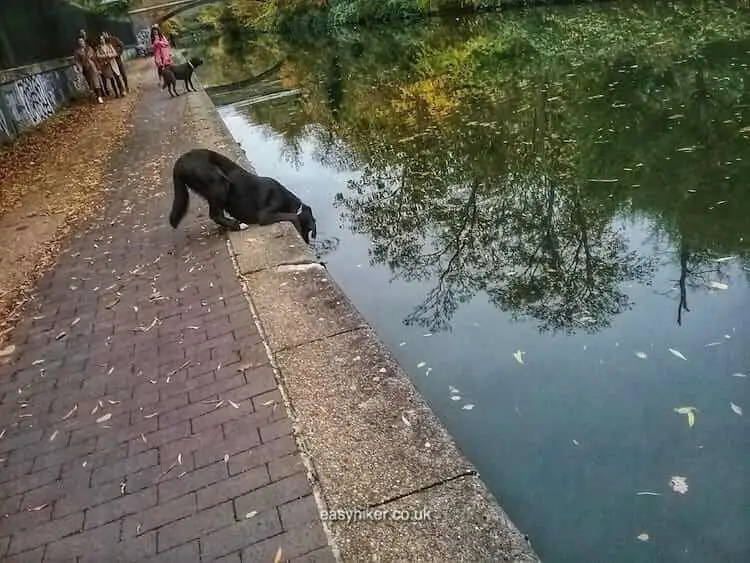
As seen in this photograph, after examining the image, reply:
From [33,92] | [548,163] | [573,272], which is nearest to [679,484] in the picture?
[573,272]

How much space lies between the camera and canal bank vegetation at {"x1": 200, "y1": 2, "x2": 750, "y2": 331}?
20.5 feet

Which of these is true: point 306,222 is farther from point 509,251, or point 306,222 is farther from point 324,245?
point 509,251

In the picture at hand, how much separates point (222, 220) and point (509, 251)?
9.94 feet

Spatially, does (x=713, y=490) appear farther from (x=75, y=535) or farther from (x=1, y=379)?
(x=1, y=379)

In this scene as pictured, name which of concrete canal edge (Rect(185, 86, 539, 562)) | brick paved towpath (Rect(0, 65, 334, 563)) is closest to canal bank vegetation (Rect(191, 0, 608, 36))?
brick paved towpath (Rect(0, 65, 334, 563))

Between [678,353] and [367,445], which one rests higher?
[367,445]

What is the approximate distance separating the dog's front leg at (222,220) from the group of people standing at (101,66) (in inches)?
666

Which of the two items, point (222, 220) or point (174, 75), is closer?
point (222, 220)

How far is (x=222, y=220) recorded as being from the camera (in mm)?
7305

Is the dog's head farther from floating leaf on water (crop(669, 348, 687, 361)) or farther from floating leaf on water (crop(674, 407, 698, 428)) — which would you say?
floating leaf on water (crop(674, 407, 698, 428))

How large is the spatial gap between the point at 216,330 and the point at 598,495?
292 cm

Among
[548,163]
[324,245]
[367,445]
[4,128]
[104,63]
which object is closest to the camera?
[367,445]

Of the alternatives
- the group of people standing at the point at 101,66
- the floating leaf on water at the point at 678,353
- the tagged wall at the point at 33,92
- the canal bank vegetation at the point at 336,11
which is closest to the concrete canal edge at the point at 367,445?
the floating leaf on water at the point at 678,353

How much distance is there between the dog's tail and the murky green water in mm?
1596
